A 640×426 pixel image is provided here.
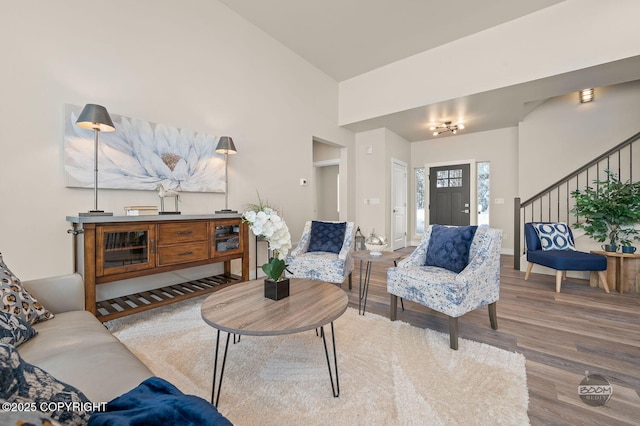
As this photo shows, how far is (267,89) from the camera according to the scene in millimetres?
3820

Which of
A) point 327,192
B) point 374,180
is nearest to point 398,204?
point 374,180

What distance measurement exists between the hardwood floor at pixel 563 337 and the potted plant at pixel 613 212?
0.78 meters

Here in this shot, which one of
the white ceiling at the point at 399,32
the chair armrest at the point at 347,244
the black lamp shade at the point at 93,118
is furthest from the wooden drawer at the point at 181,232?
the white ceiling at the point at 399,32

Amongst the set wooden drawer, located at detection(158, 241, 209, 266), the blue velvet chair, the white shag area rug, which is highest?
wooden drawer, located at detection(158, 241, 209, 266)

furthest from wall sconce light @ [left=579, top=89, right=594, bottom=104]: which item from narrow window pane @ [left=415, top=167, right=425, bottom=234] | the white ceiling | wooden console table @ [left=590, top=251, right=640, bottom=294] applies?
narrow window pane @ [left=415, top=167, right=425, bottom=234]

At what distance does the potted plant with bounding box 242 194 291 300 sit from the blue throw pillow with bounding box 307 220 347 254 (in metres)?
1.57

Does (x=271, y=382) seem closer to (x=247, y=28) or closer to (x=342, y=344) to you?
(x=342, y=344)

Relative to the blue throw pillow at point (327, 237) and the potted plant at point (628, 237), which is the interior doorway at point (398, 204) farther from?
the potted plant at point (628, 237)

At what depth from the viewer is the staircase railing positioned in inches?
160

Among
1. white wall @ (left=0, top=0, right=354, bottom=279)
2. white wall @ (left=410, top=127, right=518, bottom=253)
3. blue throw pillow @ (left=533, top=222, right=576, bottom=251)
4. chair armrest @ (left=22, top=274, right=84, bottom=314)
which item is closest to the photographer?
chair armrest @ (left=22, top=274, right=84, bottom=314)

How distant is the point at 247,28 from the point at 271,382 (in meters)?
4.08

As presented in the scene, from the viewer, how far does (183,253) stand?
2.45 metres

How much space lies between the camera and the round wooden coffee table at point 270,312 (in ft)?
3.99

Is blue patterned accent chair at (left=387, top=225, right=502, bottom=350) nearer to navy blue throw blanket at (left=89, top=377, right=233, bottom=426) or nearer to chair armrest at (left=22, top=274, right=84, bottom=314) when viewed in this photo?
navy blue throw blanket at (left=89, top=377, right=233, bottom=426)
